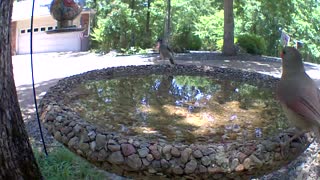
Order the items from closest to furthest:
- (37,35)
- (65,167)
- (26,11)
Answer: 1. (65,167)
2. (37,35)
3. (26,11)

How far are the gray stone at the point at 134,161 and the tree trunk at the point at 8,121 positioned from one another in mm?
831

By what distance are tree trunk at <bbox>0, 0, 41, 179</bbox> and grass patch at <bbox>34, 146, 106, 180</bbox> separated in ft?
3.61

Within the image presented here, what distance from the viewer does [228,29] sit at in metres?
14.5

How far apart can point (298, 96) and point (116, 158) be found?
137cm

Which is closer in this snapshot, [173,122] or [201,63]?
[173,122]

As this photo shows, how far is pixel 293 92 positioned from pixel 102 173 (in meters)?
2.28

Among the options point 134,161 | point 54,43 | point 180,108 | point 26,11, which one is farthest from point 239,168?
point 26,11

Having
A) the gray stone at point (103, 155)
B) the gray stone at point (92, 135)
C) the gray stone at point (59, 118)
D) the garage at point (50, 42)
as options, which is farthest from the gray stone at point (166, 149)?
the garage at point (50, 42)

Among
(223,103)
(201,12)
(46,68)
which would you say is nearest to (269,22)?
(201,12)

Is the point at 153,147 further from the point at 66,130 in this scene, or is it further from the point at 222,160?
the point at 66,130

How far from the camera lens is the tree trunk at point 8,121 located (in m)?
2.80

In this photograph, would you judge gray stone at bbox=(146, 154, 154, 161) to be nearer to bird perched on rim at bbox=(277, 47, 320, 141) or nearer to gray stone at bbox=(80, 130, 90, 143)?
gray stone at bbox=(80, 130, 90, 143)

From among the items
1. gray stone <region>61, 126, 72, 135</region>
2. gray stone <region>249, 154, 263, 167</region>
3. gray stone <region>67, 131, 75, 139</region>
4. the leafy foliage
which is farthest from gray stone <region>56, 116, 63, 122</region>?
the leafy foliage

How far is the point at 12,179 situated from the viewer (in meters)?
2.86
